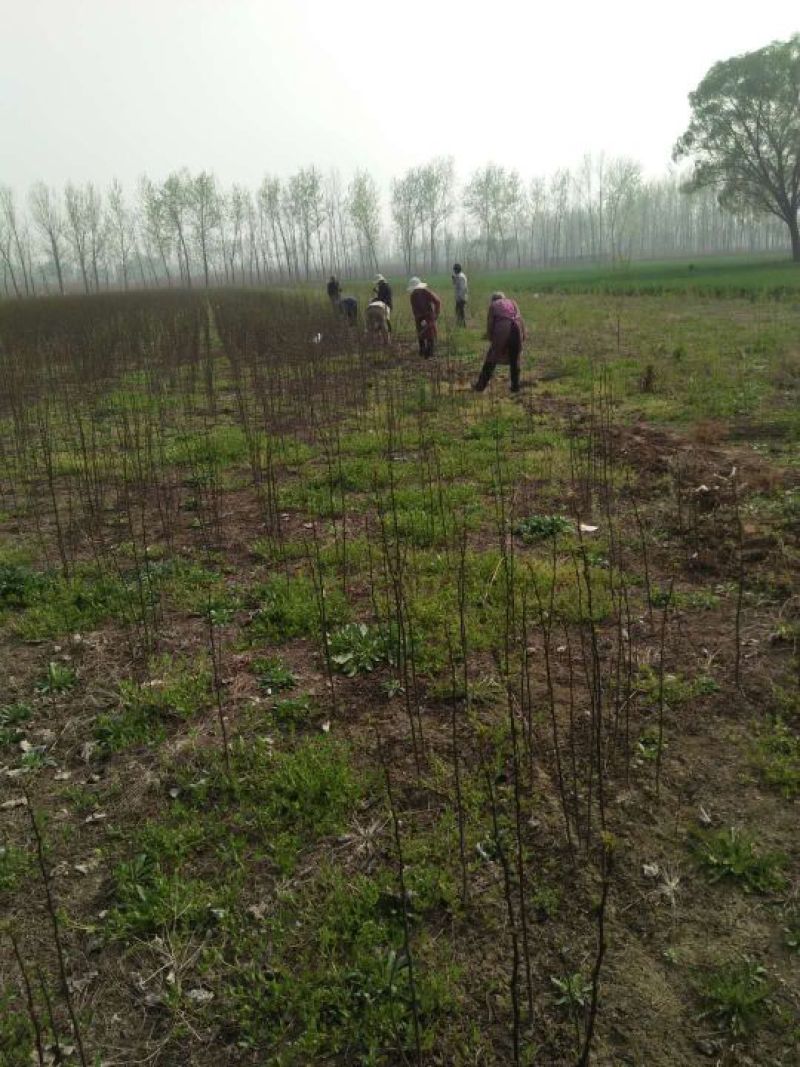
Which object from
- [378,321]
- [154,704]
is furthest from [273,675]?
[378,321]

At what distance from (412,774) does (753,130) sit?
48100 millimetres

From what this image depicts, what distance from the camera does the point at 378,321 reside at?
15.9m

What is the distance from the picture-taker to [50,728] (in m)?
3.83

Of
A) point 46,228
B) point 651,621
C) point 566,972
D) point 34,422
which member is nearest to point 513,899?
point 566,972

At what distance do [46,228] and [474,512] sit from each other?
285 ft

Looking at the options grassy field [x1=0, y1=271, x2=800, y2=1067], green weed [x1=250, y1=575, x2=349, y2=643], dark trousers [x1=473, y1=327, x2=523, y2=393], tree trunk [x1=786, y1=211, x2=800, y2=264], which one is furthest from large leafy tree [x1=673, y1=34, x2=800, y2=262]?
green weed [x1=250, y1=575, x2=349, y2=643]

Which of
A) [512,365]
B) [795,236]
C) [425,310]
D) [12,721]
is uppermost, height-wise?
[795,236]

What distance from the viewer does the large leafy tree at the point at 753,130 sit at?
3822 centimetres

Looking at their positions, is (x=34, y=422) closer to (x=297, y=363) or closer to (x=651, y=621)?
(x=297, y=363)

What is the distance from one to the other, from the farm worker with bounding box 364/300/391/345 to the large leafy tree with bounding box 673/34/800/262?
34.2 meters

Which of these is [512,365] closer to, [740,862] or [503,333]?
[503,333]

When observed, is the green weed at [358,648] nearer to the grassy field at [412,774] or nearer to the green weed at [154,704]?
the grassy field at [412,774]

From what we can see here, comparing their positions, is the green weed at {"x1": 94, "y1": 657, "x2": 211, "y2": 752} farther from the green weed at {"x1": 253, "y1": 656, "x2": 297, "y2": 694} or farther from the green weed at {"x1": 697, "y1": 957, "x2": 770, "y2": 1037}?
the green weed at {"x1": 697, "y1": 957, "x2": 770, "y2": 1037}

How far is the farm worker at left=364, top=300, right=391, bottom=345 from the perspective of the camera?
1560cm
